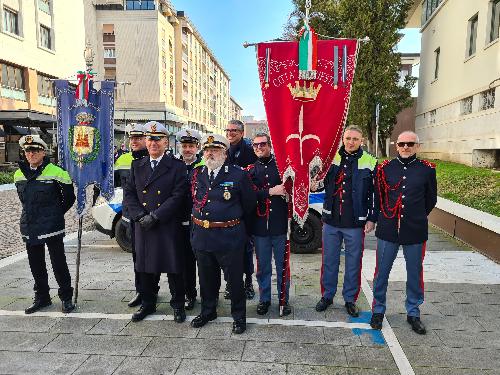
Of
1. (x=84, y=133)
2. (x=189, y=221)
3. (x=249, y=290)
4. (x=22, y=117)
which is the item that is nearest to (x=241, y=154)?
(x=189, y=221)

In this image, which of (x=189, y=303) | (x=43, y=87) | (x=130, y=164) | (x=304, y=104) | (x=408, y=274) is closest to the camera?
(x=408, y=274)

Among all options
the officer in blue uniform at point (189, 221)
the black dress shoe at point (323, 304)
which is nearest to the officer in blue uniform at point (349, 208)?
the black dress shoe at point (323, 304)

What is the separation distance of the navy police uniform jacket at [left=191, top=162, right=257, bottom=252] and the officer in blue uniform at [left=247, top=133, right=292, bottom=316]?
322 mm

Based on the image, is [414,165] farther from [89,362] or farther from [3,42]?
[3,42]

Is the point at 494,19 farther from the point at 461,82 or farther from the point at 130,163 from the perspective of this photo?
the point at 130,163

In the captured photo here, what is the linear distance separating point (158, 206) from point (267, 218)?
3.79 feet

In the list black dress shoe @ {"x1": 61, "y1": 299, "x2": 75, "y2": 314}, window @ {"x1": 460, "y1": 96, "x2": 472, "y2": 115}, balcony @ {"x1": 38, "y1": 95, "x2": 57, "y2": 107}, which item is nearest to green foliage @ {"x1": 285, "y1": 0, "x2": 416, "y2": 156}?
window @ {"x1": 460, "y1": 96, "x2": 472, "y2": 115}

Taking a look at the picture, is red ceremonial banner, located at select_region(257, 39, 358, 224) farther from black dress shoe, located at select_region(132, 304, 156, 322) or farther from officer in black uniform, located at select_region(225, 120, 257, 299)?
black dress shoe, located at select_region(132, 304, 156, 322)

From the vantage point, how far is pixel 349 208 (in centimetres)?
402

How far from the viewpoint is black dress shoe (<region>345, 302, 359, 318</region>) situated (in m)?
4.12

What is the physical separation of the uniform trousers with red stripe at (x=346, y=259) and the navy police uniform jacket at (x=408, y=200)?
1.11ft

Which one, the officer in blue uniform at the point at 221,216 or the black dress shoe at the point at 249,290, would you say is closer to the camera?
the officer in blue uniform at the point at 221,216

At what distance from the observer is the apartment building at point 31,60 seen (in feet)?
71.0

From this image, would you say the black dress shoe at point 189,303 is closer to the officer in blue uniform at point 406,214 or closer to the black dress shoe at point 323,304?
the black dress shoe at point 323,304
